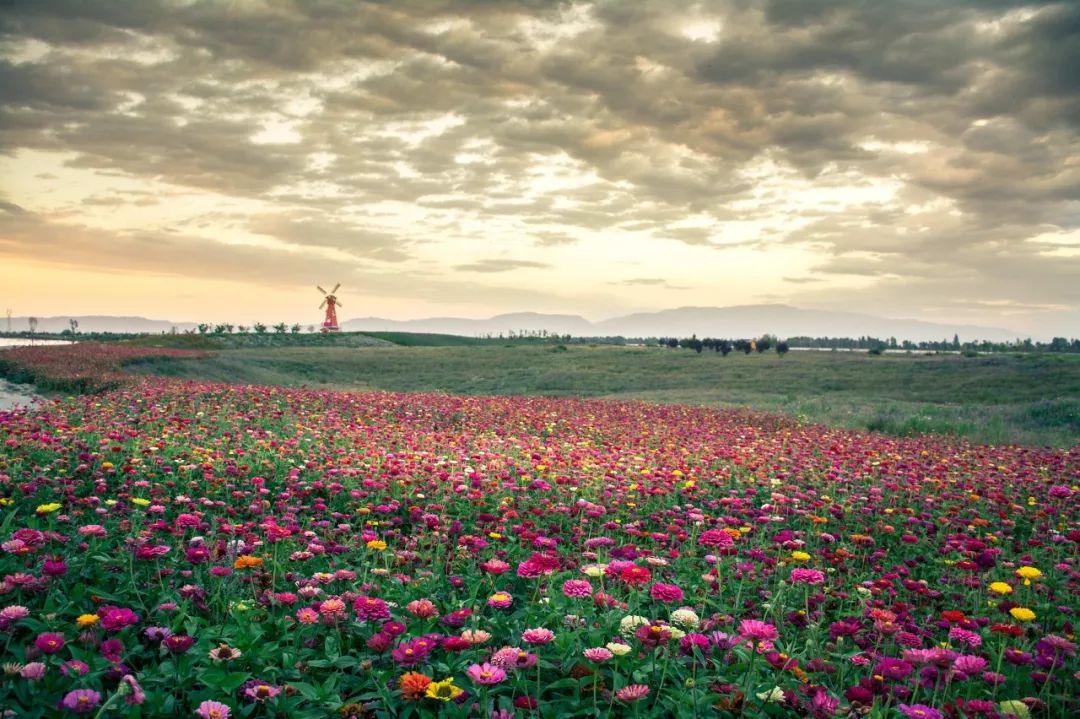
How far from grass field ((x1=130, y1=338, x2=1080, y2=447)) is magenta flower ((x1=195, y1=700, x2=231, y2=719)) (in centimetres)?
1790

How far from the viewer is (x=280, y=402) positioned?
1560cm

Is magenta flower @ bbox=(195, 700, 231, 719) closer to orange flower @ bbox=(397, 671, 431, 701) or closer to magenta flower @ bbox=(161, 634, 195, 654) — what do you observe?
magenta flower @ bbox=(161, 634, 195, 654)

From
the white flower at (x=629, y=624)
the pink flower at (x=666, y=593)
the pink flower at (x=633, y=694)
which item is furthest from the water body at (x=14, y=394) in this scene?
the pink flower at (x=633, y=694)

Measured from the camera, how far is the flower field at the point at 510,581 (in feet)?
9.21

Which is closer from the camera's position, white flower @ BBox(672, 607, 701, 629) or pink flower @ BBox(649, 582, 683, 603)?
pink flower @ BBox(649, 582, 683, 603)

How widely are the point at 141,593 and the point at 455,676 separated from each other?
6.79 ft

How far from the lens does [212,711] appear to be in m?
2.45

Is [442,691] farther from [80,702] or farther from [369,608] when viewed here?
[80,702]

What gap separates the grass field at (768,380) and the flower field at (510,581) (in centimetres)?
1173

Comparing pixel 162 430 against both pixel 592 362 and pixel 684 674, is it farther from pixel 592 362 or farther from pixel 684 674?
pixel 592 362

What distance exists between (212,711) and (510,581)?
2.41m

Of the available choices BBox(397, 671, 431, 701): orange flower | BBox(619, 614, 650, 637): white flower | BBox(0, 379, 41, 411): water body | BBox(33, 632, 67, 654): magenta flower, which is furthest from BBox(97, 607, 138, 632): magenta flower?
BBox(0, 379, 41, 411): water body

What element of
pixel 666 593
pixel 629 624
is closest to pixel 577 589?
pixel 629 624

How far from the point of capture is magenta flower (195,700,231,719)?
243cm
